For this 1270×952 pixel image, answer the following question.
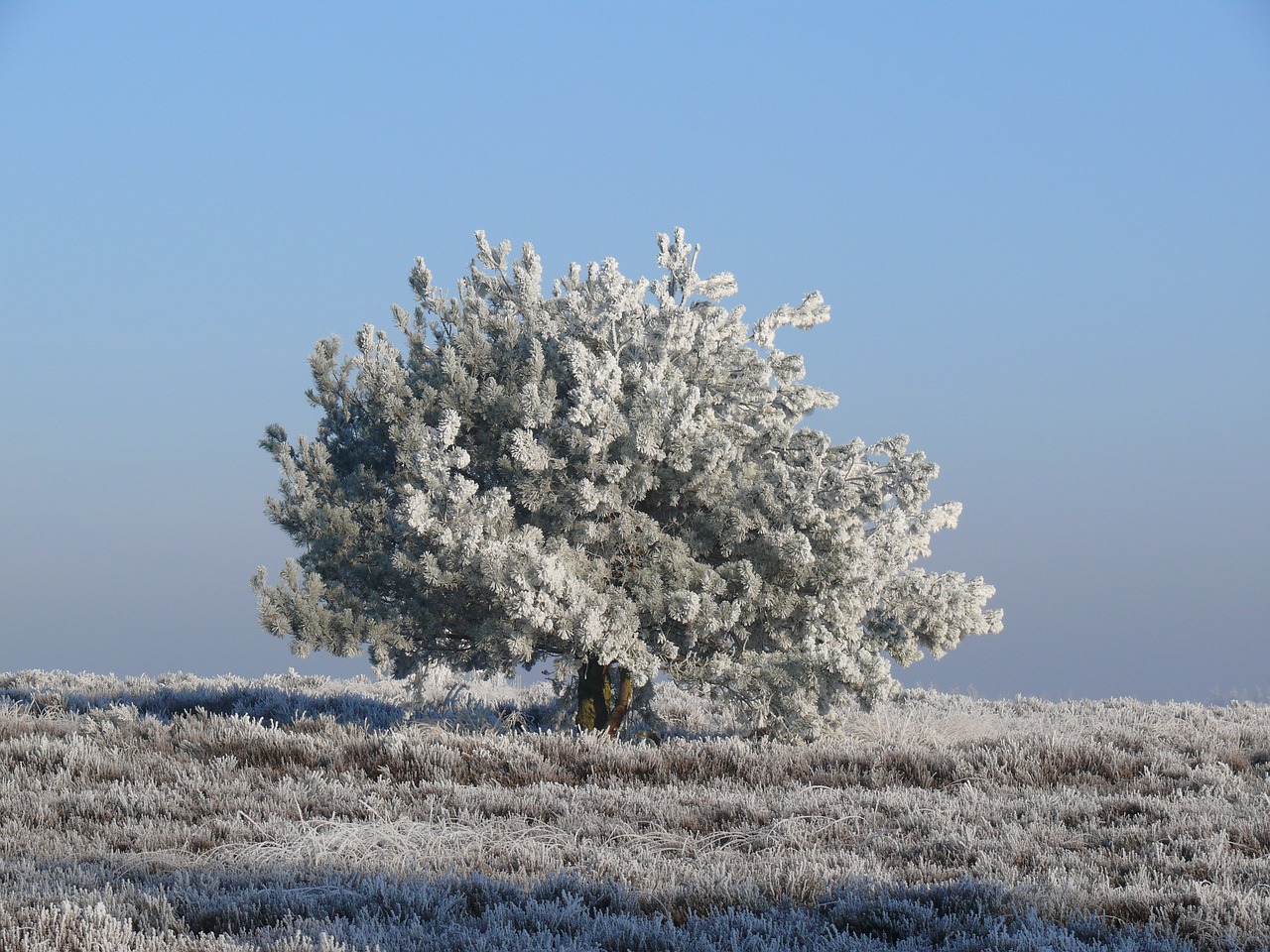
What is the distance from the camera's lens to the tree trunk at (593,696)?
14.8 meters

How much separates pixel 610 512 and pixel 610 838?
18.3ft

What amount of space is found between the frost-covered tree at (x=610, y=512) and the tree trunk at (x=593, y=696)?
0.04 metres

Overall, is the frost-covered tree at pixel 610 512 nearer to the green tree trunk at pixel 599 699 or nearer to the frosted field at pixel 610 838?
the green tree trunk at pixel 599 699

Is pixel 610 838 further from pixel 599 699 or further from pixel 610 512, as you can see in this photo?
pixel 599 699

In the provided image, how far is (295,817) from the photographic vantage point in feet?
30.8

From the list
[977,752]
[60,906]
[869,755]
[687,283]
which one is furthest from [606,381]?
[60,906]

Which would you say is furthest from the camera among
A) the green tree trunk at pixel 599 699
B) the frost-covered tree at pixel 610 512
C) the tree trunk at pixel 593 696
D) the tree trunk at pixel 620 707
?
the tree trunk at pixel 593 696

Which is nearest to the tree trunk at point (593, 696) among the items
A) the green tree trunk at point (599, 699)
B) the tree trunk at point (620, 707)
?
the green tree trunk at point (599, 699)

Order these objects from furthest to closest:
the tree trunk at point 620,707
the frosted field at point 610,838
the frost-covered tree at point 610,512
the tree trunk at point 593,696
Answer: the tree trunk at point 593,696, the tree trunk at point 620,707, the frost-covered tree at point 610,512, the frosted field at point 610,838

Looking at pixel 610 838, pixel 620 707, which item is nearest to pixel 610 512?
pixel 620 707

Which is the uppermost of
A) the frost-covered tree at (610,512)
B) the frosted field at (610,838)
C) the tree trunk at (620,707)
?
the frost-covered tree at (610,512)

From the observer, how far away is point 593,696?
15.0 m

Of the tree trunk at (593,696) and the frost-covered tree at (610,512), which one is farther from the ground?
the frost-covered tree at (610,512)

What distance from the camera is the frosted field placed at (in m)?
6.14
